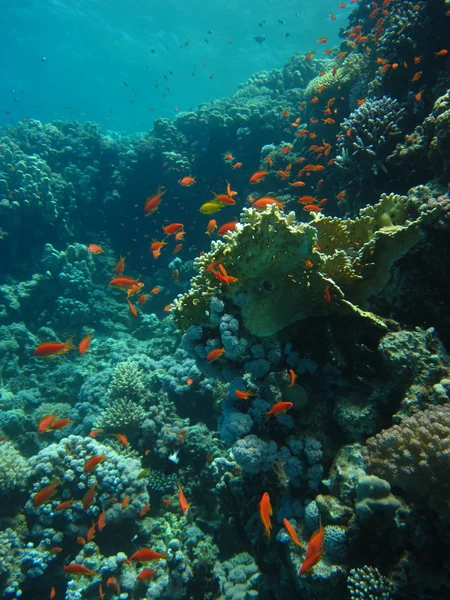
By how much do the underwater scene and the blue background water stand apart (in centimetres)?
1633

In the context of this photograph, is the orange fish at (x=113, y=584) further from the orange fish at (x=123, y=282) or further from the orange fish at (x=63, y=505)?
the orange fish at (x=123, y=282)

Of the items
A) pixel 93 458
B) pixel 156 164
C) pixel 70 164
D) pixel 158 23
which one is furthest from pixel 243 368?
pixel 158 23

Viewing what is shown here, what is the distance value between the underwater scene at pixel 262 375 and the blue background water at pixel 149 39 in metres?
16.3

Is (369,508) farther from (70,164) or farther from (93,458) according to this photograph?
(70,164)

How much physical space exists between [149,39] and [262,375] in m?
64.9

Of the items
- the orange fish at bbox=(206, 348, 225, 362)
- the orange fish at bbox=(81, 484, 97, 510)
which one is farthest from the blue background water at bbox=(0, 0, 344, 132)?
the orange fish at bbox=(81, 484, 97, 510)

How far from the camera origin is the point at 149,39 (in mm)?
51562

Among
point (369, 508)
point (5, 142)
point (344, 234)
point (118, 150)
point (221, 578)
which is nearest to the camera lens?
point (369, 508)

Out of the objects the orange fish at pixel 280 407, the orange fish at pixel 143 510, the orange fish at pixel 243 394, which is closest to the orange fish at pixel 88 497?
the orange fish at pixel 143 510

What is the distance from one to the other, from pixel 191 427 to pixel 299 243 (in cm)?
474

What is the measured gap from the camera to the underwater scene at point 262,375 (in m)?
3.08

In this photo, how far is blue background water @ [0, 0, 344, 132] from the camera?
130ft

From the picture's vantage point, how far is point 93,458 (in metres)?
5.17

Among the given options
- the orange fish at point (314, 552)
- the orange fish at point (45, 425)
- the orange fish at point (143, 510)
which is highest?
the orange fish at point (45, 425)
